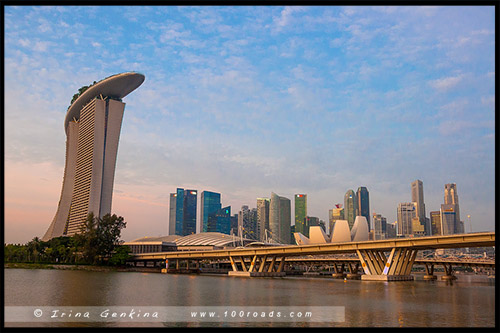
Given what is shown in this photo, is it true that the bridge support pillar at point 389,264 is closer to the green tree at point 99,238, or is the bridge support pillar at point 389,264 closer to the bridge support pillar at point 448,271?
the bridge support pillar at point 448,271

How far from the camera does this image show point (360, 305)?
125 feet

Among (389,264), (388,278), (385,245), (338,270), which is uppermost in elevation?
(385,245)

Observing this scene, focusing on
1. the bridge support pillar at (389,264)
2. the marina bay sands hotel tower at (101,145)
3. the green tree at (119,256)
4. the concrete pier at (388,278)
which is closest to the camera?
the bridge support pillar at (389,264)

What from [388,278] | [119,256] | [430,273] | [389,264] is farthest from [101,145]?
[388,278]

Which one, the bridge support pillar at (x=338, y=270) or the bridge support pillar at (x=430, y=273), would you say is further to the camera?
the bridge support pillar at (x=338, y=270)

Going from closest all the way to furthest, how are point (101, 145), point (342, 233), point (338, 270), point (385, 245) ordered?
point (385, 245), point (342, 233), point (338, 270), point (101, 145)

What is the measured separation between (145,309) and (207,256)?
87.7 m

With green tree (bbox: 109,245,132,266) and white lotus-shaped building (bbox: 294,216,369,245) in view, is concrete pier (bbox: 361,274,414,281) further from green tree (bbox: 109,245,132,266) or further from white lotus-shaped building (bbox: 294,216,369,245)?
green tree (bbox: 109,245,132,266)

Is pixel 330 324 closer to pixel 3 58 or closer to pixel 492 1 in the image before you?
pixel 492 1

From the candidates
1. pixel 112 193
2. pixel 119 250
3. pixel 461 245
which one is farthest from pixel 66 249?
pixel 461 245

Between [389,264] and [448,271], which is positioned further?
[448,271]

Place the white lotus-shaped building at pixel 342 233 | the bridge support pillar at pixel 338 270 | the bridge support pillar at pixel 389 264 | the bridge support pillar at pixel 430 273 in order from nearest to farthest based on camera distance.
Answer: the bridge support pillar at pixel 389 264 < the bridge support pillar at pixel 430 273 < the white lotus-shaped building at pixel 342 233 < the bridge support pillar at pixel 338 270

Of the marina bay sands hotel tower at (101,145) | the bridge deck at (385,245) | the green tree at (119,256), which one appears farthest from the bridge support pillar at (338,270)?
the marina bay sands hotel tower at (101,145)

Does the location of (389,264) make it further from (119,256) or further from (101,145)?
(101,145)
